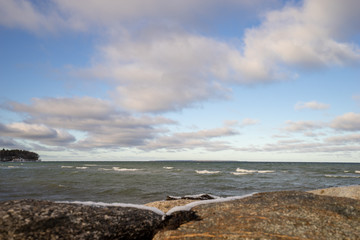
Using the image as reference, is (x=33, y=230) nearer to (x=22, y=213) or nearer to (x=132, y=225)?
(x=22, y=213)

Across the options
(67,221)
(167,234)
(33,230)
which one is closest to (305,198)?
(167,234)

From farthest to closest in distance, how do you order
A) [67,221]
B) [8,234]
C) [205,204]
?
[205,204] < [67,221] < [8,234]

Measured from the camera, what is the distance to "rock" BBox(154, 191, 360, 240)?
12.7 feet

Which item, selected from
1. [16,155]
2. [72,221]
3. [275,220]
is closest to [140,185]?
[72,221]

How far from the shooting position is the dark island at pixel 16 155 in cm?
16925

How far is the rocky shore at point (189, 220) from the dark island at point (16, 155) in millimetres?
201257

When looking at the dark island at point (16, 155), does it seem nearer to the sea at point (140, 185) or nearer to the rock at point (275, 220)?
the sea at point (140, 185)

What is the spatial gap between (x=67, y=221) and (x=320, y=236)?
13.0ft

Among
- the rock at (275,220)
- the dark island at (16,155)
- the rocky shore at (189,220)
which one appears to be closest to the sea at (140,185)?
the rocky shore at (189,220)

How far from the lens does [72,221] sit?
156 inches

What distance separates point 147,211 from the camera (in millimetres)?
4711

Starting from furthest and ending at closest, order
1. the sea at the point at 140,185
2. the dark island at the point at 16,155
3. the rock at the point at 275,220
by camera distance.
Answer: the dark island at the point at 16,155 → the sea at the point at 140,185 → the rock at the point at 275,220

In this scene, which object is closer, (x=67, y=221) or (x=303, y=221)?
(x=67, y=221)

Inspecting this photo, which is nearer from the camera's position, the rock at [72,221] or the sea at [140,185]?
the rock at [72,221]
